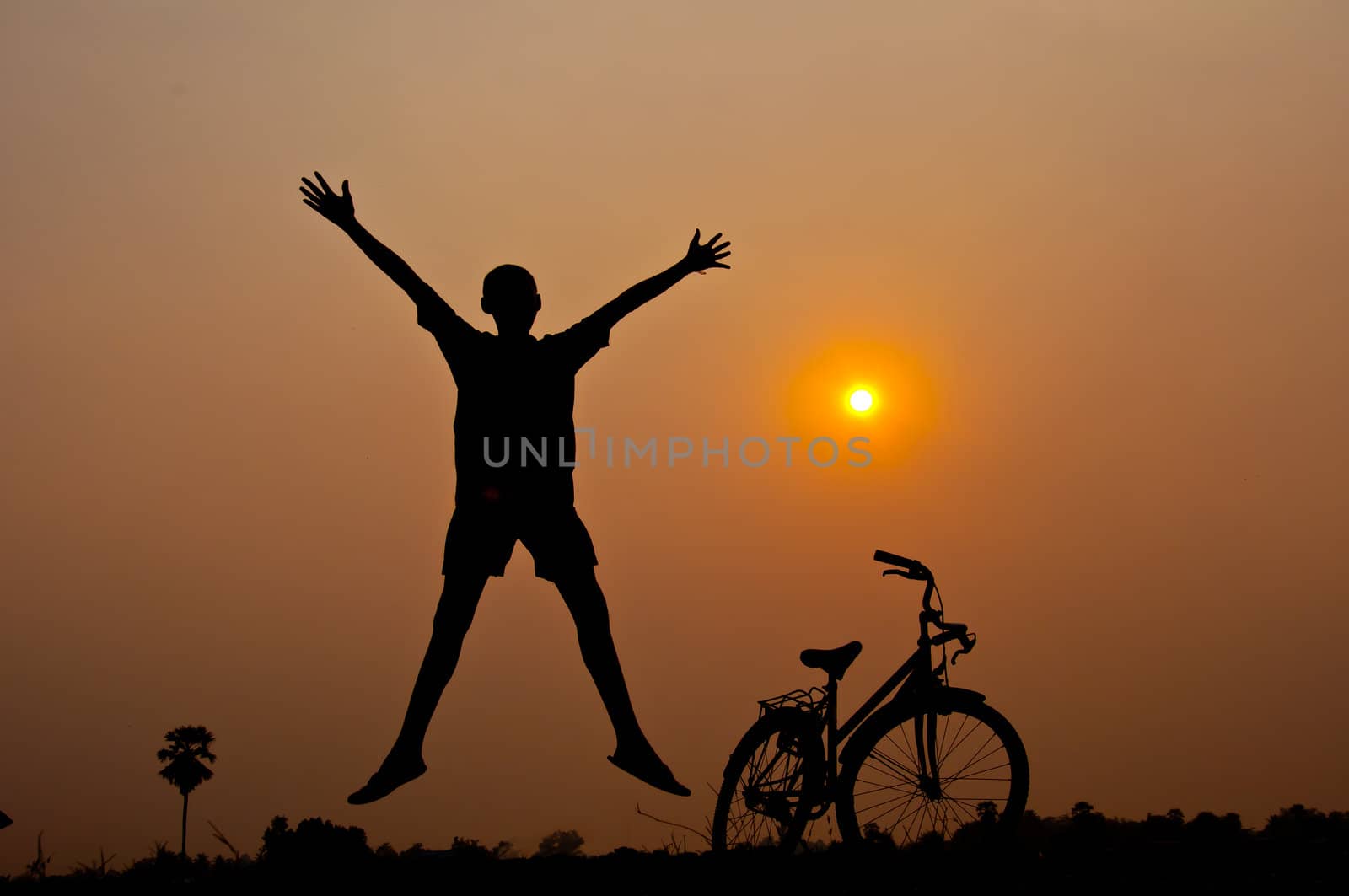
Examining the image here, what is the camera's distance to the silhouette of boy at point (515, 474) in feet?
28.4

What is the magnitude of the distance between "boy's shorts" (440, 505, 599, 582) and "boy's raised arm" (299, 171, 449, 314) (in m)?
1.51

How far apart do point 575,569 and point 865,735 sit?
215 centimetres

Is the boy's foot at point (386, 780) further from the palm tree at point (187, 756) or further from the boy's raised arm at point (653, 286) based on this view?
the palm tree at point (187, 756)

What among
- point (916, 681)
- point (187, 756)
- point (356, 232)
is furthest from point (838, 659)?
point (187, 756)

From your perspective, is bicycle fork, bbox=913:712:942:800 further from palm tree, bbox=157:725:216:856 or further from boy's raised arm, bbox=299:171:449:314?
palm tree, bbox=157:725:216:856

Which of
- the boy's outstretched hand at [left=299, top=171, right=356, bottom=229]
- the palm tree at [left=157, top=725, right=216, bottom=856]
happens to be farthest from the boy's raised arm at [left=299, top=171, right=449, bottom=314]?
the palm tree at [left=157, top=725, right=216, bottom=856]

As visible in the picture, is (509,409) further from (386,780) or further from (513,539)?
(386,780)

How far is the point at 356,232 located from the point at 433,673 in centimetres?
285

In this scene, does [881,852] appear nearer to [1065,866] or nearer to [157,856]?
[1065,866]

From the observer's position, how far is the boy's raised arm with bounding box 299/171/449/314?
861 cm

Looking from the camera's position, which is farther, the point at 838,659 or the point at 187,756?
the point at 187,756

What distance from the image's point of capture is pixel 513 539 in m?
8.80

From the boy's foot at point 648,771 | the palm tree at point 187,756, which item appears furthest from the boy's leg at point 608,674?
the palm tree at point 187,756

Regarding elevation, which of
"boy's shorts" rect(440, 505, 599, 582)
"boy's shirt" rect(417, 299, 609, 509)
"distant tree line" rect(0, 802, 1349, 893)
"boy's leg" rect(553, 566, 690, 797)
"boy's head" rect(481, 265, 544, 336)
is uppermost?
"boy's head" rect(481, 265, 544, 336)
